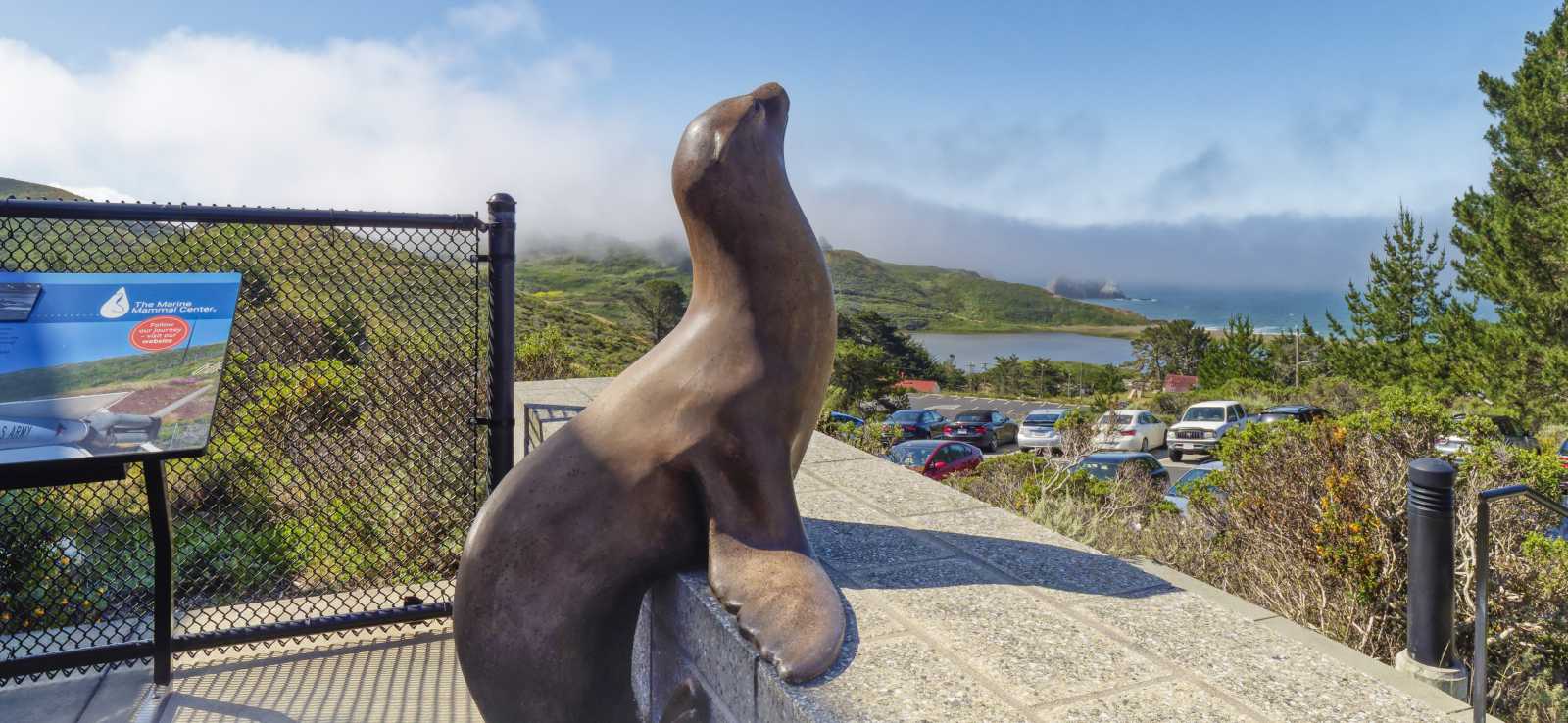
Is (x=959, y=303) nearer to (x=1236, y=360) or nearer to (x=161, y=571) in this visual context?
(x=1236, y=360)

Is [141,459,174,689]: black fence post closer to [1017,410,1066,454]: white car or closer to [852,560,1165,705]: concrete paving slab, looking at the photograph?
[852,560,1165,705]: concrete paving slab

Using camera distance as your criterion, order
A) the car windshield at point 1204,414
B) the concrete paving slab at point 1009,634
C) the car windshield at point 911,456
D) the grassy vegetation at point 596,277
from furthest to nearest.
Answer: the grassy vegetation at point 596,277
the car windshield at point 1204,414
the car windshield at point 911,456
the concrete paving slab at point 1009,634

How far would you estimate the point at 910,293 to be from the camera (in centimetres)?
16262

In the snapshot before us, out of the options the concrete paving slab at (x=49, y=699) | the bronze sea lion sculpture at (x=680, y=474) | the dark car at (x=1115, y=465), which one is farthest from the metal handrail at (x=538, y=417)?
the dark car at (x=1115, y=465)

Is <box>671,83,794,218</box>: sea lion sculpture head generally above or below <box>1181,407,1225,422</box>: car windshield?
above

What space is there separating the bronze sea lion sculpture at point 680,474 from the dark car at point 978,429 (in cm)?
2189

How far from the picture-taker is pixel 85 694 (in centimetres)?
338

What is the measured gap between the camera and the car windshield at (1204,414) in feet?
76.5

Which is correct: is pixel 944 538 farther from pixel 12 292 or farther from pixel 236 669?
pixel 12 292

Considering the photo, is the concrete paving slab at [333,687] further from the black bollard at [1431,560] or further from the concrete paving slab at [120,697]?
the black bollard at [1431,560]

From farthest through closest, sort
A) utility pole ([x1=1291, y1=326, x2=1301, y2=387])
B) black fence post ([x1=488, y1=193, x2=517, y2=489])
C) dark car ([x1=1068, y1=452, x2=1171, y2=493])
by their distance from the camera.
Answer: utility pole ([x1=1291, y1=326, x2=1301, y2=387]) < dark car ([x1=1068, y1=452, x2=1171, y2=493]) < black fence post ([x1=488, y1=193, x2=517, y2=489])

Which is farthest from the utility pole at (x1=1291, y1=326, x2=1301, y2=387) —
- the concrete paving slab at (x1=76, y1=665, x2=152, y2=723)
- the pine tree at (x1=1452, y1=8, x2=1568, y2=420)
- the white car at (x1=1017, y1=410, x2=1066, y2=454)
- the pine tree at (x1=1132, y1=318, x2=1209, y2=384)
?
the concrete paving slab at (x1=76, y1=665, x2=152, y2=723)

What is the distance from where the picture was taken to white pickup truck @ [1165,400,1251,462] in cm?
2230

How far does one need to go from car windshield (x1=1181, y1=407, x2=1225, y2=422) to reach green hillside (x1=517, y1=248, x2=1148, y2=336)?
8074 cm
